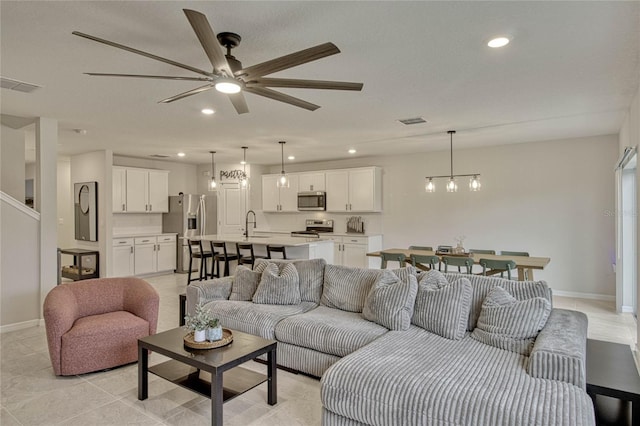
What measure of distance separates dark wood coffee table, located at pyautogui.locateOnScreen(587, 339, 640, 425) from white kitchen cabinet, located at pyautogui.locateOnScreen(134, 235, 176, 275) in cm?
762

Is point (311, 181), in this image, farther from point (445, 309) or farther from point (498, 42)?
point (498, 42)

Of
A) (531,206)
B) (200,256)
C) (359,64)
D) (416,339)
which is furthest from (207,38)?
(531,206)

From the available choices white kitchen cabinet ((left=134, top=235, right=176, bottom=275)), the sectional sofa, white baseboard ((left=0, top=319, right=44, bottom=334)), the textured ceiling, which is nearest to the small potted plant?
the sectional sofa

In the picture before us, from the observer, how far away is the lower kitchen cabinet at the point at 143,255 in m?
7.64

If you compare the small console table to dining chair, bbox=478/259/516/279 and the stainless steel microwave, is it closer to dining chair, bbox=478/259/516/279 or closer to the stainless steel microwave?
the stainless steel microwave

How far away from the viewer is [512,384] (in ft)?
6.93

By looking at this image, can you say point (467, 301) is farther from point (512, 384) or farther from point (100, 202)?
point (100, 202)

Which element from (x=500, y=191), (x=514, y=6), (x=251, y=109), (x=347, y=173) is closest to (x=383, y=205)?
(x=347, y=173)

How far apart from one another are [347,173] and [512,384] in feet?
20.9

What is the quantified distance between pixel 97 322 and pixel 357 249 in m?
5.23

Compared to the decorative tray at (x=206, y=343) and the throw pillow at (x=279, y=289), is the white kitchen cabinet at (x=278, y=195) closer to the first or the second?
the throw pillow at (x=279, y=289)

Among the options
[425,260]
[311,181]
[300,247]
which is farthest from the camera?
[311,181]

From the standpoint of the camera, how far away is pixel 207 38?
2.02 metres

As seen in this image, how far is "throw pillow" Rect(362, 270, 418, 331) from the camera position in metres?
3.09
